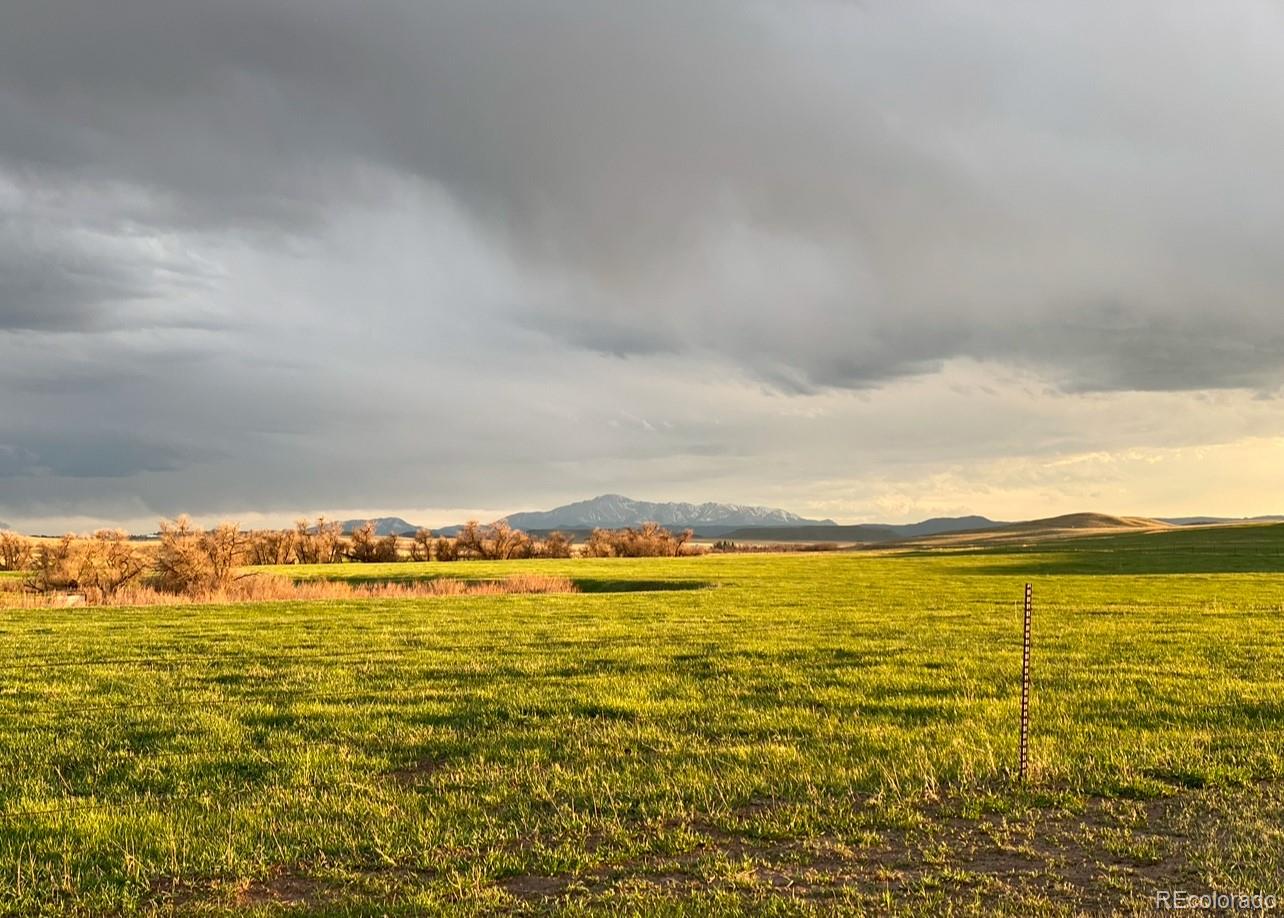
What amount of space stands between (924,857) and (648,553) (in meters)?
122

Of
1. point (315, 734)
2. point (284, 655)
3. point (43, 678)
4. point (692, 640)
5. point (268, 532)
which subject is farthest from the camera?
point (268, 532)

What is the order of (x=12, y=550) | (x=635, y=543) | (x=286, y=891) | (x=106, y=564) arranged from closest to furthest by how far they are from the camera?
(x=286, y=891)
(x=106, y=564)
(x=12, y=550)
(x=635, y=543)

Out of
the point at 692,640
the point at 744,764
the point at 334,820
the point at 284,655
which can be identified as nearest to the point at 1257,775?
the point at 744,764

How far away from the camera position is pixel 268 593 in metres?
51.2

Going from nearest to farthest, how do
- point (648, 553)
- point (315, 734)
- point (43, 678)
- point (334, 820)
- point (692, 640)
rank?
point (334, 820) → point (315, 734) → point (43, 678) → point (692, 640) → point (648, 553)

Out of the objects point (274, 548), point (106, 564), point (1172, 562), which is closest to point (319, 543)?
point (274, 548)

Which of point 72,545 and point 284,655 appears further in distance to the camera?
point 72,545

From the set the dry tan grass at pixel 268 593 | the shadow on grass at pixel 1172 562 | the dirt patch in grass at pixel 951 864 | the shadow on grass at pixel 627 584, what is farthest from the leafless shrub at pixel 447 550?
the dirt patch in grass at pixel 951 864

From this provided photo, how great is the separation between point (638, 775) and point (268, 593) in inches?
1829

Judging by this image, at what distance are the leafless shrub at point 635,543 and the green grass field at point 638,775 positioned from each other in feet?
342

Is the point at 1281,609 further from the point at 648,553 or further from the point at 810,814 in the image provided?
the point at 648,553

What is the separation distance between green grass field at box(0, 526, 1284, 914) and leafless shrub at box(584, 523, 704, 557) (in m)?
104

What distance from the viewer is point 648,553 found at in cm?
13012

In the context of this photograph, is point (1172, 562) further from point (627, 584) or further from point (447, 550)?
point (447, 550)
